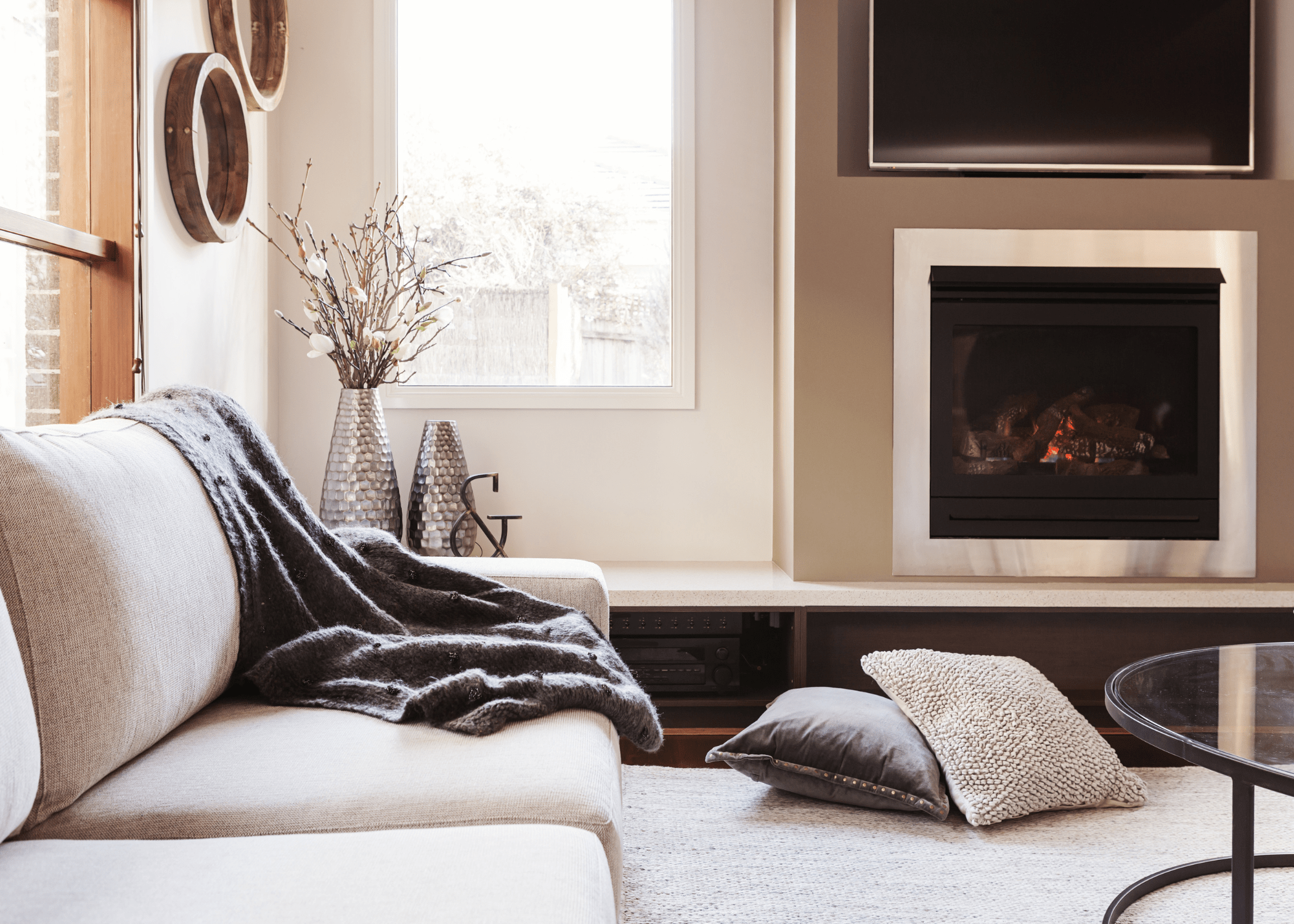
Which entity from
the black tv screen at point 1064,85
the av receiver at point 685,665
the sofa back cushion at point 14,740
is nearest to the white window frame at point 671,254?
the black tv screen at point 1064,85

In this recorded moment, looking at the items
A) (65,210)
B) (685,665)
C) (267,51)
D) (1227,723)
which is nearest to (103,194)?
(65,210)

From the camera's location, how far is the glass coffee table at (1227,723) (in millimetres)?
1188

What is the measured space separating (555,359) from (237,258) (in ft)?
3.16

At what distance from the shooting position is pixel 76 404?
6.61 feet

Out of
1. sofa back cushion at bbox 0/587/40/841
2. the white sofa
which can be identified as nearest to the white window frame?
the white sofa

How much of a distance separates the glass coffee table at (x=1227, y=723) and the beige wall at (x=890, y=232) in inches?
43.8

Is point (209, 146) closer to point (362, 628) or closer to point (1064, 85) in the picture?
point (362, 628)

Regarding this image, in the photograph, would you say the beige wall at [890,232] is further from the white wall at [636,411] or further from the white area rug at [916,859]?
the white area rug at [916,859]

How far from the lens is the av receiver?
8.46ft

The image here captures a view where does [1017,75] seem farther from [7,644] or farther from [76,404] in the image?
[7,644]

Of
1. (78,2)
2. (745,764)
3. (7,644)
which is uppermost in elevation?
(78,2)

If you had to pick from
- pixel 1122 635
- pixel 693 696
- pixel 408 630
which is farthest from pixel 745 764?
pixel 1122 635

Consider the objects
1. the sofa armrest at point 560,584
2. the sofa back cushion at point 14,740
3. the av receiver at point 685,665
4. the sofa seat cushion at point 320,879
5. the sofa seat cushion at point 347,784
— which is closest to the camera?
the sofa seat cushion at point 320,879

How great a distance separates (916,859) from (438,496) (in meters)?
1.57
